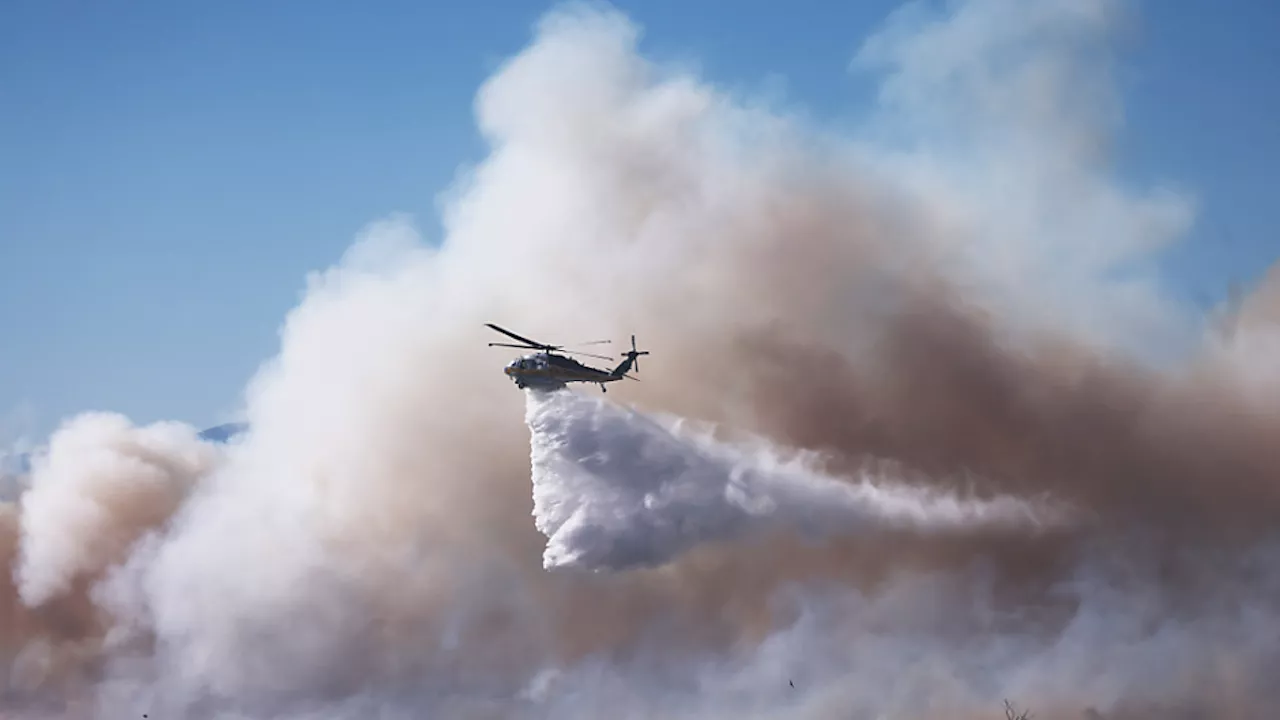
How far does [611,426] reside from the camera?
89.6 metres

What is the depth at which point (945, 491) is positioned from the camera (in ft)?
330

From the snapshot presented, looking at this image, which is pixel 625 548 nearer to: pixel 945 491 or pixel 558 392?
pixel 558 392

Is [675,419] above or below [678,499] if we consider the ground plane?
above

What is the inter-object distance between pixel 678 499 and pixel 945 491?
21.2 m

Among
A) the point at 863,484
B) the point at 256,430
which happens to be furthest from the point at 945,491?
the point at 256,430

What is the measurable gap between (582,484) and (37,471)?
2174 inches

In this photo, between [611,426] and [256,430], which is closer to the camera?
[611,426]

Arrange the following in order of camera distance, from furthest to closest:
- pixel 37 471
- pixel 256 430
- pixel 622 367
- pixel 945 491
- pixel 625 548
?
pixel 256 430 < pixel 37 471 < pixel 945 491 < pixel 622 367 < pixel 625 548

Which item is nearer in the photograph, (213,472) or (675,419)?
(675,419)

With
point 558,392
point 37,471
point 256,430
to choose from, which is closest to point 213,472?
point 256,430

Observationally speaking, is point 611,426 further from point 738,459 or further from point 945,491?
point 945,491

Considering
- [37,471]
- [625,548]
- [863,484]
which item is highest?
[37,471]

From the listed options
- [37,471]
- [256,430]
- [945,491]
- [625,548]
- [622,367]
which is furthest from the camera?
[256,430]

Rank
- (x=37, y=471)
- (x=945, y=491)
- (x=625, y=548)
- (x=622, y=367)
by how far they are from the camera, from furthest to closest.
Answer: (x=37, y=471) → (x=945, y=491) → (x=622, y=367) → (x=625, y=548)
